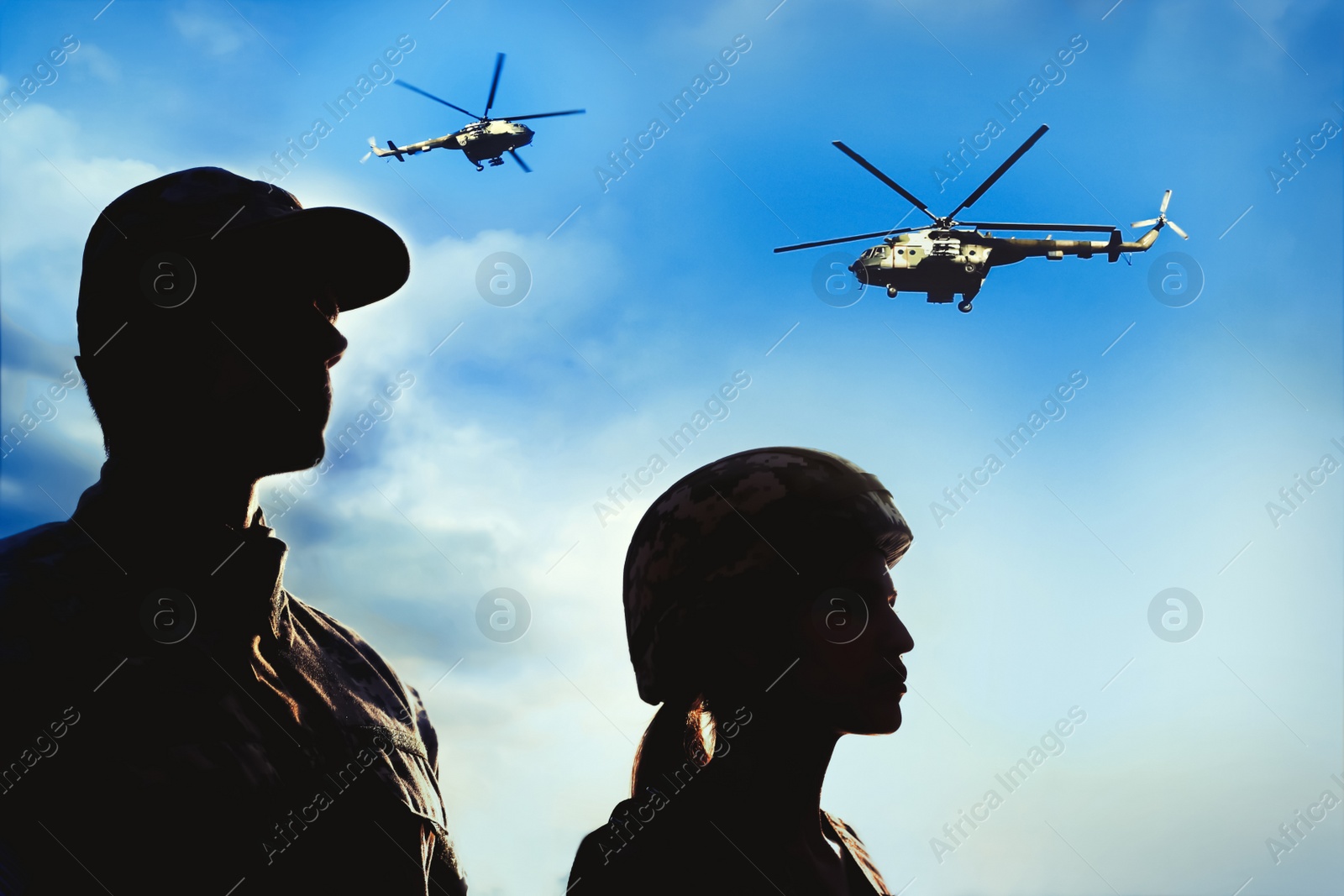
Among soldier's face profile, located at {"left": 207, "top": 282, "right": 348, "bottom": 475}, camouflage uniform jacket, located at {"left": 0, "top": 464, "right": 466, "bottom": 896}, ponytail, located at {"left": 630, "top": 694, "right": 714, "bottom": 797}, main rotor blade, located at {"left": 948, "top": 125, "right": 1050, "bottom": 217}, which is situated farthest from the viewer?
main rotor blade, located at {"left": 948, "top": 125, "right": 1050, "bottom": 217}

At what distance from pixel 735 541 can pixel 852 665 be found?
0.47m

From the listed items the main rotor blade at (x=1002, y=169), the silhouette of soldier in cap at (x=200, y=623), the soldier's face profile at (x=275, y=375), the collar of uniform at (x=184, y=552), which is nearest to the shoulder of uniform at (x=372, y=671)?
the silhouette of soldier in cap at (x=200, y=623)

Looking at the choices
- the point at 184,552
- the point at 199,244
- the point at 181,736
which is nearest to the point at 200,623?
the point at 184,552

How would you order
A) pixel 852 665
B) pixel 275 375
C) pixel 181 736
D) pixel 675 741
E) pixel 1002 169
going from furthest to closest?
pixel 1002 169
pixel 675 741
pixel 852 665
pixel 275 375
pixel 181 736

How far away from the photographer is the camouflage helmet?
2797 mm

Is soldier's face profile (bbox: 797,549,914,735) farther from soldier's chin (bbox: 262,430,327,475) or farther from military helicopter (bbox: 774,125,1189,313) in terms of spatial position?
military helicopter (bbox: 774,125,1189,313)

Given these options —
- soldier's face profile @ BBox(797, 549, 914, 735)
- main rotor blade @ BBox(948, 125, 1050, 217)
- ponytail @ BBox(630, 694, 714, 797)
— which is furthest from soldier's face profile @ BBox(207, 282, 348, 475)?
main rotor blade @ BBox(948, 125, 1050, 217)

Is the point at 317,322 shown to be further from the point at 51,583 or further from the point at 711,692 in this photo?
the point at 711,692

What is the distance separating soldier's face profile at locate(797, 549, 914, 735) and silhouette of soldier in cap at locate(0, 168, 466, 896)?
112 cm

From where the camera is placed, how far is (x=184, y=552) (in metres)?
2.43

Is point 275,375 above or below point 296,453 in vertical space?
above

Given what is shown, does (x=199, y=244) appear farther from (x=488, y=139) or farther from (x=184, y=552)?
(x=488, y=139)

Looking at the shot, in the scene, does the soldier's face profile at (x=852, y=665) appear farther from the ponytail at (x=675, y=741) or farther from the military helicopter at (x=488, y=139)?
the military helicopter at (x=488, y=139)

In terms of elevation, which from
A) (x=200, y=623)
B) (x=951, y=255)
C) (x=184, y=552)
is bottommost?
(x=200, y=623)
